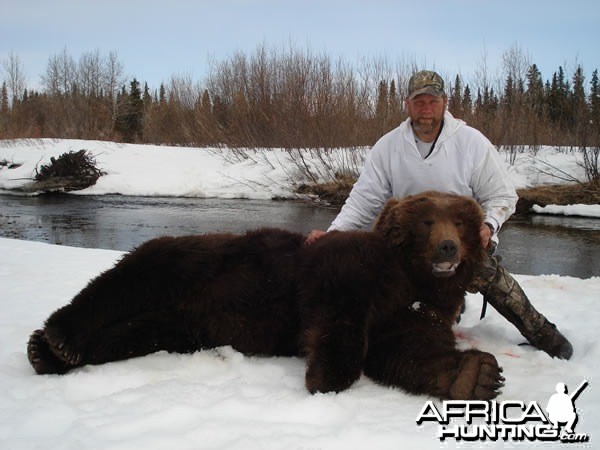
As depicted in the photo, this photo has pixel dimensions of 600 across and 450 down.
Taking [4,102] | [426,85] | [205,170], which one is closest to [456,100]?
[205,170]

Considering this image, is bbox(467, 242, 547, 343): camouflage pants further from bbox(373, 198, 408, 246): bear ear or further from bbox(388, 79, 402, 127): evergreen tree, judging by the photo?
bbox(388, 79, 402, 127): evergreen tree

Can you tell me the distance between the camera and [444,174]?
343cm

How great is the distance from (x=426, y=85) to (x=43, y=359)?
2.73 metres

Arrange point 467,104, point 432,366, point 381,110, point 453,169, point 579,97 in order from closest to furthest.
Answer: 1. point 432,366
2. point 453,169
3. point 579,97
4. point 381,110
5. point 467,104

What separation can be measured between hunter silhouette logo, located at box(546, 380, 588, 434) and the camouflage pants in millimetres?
898

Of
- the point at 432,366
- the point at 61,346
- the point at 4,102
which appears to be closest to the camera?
the point at 432,366

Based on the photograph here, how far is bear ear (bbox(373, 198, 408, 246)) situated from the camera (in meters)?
2.80

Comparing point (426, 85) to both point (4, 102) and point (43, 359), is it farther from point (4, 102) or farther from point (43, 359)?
point (4, 102)

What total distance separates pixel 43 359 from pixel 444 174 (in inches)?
99.8

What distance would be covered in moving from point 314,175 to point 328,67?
13.2ft

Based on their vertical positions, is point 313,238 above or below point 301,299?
above

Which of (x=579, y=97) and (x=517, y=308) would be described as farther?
(x=579, y=97)

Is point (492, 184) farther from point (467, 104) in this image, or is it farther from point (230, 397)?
point (467, 104)

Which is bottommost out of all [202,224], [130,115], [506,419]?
[202,224]
